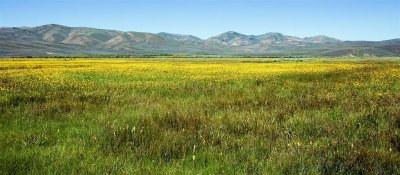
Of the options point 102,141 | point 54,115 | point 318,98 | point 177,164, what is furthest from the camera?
point 318,98

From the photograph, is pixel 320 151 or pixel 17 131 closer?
pixel 320 151

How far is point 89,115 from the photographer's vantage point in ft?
33.8

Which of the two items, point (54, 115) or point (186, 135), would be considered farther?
point (54, 115)

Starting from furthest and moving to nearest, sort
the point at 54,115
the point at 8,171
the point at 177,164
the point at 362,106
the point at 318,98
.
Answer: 1. the point at 318,98
2. the point at 362,106
3. the point at 54,115
4. the point at 177,164
5. the point at 8,171

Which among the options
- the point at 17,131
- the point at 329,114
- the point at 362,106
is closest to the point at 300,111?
the point at 329,114

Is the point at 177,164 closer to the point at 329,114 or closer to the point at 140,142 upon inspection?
the point at 140,142

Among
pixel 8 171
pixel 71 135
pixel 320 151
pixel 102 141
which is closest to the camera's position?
pixel 8 171

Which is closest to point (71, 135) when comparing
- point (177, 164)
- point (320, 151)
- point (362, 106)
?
point (177, 164)

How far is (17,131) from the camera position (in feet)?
27.1

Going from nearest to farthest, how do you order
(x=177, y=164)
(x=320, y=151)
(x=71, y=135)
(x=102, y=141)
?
(x=177, y=164) < (x=320, y=151) < (x=102, y=141) < (x=71, y=135)

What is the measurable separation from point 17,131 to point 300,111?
22.1 feet

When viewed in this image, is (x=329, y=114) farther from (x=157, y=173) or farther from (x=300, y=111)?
(x=157, y=173)

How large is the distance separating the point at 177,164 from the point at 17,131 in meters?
3.85

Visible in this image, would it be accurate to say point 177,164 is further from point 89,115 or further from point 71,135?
point 89,115
